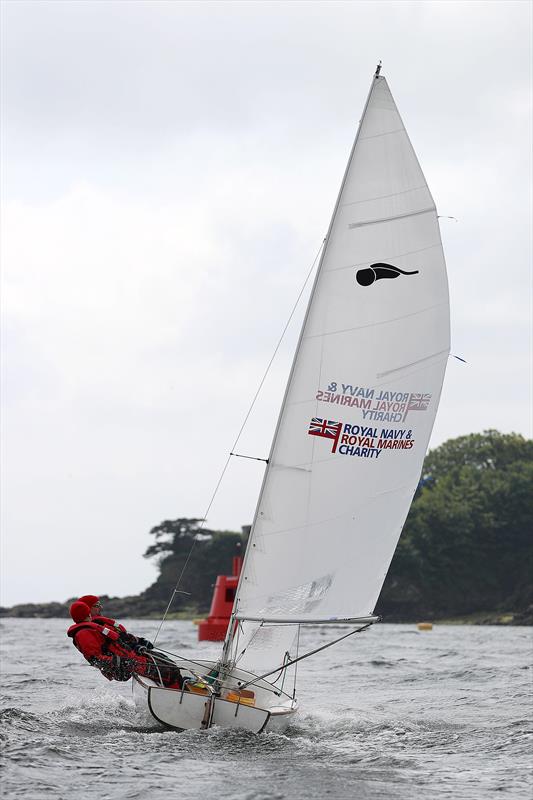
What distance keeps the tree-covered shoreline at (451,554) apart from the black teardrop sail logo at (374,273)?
64.1 meters

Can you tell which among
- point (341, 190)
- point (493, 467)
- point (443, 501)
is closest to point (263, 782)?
point (341, 190)

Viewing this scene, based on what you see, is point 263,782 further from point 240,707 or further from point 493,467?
point 493,467

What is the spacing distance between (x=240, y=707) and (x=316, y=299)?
18.8ft

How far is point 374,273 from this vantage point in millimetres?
15406

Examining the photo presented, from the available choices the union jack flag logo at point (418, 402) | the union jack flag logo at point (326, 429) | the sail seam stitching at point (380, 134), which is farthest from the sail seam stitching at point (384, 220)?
the union jack flag logo at point (326, 429)

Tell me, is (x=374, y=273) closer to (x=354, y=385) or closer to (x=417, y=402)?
(x=354, y=385)

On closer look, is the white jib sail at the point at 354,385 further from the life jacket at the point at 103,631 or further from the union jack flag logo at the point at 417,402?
the life jacket at the point at 103,631

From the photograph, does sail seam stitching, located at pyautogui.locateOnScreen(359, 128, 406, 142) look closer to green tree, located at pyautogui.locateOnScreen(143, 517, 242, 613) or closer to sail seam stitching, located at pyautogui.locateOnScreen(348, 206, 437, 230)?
sail seam stitching, located at pyautogui.locateOnScreen(348, 206, 437, 230)

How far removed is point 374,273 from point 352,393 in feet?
5.66

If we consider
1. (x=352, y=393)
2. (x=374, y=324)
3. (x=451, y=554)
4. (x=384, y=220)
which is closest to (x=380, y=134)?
(x=384, y=220)

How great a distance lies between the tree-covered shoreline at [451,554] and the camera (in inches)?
3351

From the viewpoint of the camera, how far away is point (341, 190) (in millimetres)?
15484

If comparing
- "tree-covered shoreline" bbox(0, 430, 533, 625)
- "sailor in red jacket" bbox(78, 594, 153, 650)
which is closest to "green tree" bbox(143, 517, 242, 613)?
"tree-covered shoreline" bbox(0, 430, 533, 625)

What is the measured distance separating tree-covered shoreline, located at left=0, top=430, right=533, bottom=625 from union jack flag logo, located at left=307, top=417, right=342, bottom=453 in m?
63.8
